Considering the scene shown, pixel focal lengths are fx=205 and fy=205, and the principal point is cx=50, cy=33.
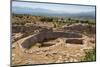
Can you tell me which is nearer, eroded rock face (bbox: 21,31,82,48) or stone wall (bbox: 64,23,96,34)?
eroded rock face (bbox: 21,31,82,48)

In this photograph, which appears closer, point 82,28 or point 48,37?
point 48,37

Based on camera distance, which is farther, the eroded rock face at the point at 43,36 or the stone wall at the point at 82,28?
the stone wall at the point at 82,28

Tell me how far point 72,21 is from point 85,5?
Answer: 1.03 ft

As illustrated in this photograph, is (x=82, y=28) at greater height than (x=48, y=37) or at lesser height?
greater

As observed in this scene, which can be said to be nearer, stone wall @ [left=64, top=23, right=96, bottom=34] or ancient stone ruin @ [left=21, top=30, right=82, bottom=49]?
ancient stone ruin @ [left=21, top=30, right=82, bottom=49]

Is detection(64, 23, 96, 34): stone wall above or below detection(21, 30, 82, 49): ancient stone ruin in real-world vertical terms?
above

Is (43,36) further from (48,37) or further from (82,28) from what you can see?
(82,28)

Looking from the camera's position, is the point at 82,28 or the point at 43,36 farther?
the point at 82,28

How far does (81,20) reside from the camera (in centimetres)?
292

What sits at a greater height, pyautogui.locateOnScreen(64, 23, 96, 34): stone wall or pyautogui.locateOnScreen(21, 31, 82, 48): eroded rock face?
pyautogui.locateOnScreen(64, 23, 96, 34): stone wall

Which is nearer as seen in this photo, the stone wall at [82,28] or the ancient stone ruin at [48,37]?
the ancient stone ruin at [48,37]

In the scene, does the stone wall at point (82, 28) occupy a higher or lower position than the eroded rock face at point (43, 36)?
higher

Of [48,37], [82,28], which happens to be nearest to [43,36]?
[48,37]

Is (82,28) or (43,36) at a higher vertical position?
(82,28)
